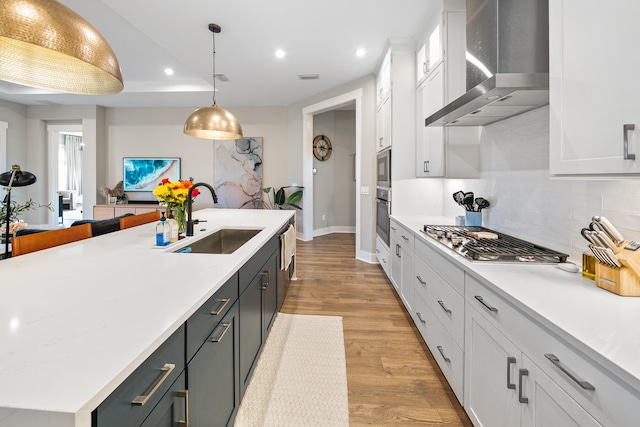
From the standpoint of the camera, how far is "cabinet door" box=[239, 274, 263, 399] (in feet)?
5.14

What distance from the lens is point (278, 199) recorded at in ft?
21.6

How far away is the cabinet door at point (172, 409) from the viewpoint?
771 mm

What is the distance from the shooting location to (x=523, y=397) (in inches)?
41.2

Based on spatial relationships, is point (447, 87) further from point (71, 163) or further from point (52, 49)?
point (71, 163)

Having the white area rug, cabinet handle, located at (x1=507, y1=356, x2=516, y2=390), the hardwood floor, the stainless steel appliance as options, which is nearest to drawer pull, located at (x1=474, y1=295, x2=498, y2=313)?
cabinet handle, located at (x1=507, y1=356, x2=516, y2=390)

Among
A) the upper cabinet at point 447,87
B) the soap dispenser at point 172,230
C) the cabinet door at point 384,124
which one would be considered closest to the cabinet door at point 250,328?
the soap dispenser at point 172,230

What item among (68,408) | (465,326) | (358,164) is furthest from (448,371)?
(358,164)

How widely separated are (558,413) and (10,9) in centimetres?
182

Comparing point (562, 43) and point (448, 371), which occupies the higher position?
point (562, 43)

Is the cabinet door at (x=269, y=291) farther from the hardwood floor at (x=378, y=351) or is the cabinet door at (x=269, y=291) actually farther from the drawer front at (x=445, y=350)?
the drawer front at (x=445, y=350)

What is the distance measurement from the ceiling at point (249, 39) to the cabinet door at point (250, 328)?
106 inches

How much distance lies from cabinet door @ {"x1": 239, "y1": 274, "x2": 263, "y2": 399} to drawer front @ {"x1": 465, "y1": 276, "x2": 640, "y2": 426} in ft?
3.74

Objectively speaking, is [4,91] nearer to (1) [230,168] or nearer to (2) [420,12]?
(1) [230,168]

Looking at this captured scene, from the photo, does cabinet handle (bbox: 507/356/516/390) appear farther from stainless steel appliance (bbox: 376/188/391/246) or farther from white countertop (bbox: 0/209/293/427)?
stainless steel appliance (bbox: 376/188/391/246)
